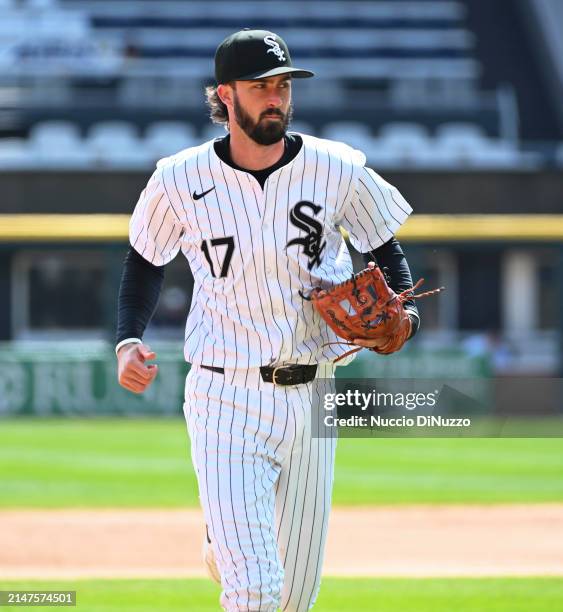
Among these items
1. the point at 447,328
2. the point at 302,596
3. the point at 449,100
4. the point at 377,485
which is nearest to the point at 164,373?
the point at 377,485

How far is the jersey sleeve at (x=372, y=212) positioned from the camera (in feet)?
10.7

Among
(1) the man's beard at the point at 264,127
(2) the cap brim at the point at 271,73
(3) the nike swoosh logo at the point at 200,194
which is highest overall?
(2) the cap brim at the point at 271,73

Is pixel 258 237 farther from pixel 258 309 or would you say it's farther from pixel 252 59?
pixel 252 59

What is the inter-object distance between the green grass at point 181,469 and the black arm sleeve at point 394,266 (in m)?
5.52

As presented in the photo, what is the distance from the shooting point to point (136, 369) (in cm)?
308

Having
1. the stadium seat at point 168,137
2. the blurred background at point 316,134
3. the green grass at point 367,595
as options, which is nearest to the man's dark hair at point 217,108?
the green grass at point 367,595

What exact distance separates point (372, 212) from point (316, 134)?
16049mm

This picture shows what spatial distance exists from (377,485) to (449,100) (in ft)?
38.5

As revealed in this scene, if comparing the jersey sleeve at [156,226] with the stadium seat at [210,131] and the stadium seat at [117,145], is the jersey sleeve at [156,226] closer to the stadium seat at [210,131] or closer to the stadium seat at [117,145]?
the stadium seat at [117,145]

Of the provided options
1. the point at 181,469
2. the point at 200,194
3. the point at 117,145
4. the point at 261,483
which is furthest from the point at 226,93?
the point at 117,145

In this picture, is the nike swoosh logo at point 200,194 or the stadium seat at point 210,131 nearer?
the nike swoosh logo at point 200,194

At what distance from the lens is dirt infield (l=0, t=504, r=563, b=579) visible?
248 inches

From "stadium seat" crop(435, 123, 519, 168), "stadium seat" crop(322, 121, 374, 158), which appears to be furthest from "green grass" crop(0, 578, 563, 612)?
"stadium seat" crop(322, 121, 374, 158)

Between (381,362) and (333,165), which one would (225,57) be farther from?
(381,362)
